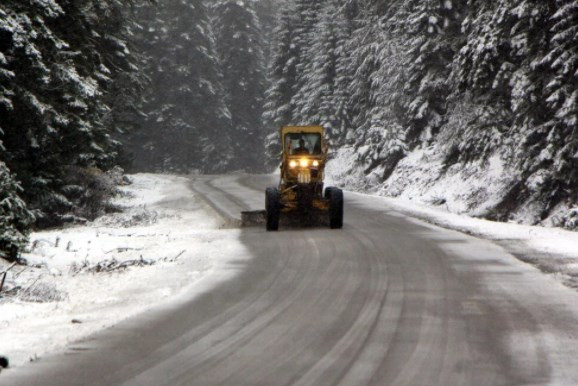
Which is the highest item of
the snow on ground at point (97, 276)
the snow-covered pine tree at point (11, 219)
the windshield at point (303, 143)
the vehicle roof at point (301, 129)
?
the vehicle roof at point (301, 129)

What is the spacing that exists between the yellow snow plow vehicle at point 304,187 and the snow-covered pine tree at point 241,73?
49.1 meters

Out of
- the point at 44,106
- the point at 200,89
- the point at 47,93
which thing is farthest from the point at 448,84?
the point at 200,89

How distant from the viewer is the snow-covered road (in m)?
5.12

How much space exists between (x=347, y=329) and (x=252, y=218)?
1059 cm

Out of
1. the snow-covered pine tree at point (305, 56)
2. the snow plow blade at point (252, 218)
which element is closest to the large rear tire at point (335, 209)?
the snow plow blade at point (252, 218)

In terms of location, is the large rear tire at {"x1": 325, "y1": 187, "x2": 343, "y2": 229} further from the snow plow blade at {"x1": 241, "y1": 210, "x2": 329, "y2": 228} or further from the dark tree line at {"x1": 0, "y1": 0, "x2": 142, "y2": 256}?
the dark tree line at {"x1": 0, "y1": 0, "x2": 142, "y2": 256}

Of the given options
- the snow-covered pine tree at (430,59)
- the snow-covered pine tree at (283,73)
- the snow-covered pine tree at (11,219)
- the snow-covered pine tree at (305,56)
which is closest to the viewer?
the snow-covered pine tree at (11,219)

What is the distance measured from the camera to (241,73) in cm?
6600

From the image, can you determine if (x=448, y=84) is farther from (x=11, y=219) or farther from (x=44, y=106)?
(x=11, y=219)

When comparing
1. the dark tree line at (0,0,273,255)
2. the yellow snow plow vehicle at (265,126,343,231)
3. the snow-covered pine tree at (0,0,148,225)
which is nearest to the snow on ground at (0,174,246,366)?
the dark tree line at (0,0,273,255)

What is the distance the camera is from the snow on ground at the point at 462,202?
11.1 m

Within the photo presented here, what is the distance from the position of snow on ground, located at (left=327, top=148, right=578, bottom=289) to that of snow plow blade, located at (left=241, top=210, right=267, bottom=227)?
443cm

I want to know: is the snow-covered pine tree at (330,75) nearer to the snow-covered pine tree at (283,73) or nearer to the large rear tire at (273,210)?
the snow-covered pine tree at (283,73)

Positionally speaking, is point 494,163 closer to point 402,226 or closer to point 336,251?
point 402,226
